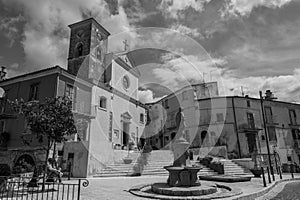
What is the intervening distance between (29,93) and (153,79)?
1130 cm

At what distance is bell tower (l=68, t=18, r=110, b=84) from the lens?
24.4 m

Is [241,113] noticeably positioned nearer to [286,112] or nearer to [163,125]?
[286,112]

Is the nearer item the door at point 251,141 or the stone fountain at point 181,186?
the stone fountain at point 181,186

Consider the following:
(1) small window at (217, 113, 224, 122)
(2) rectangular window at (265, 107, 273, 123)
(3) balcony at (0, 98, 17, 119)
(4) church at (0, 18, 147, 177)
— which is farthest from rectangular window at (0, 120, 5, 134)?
(2) rectangular window at (265, 107, 273, 123)

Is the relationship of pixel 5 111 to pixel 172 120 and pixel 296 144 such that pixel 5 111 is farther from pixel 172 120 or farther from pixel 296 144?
pixel 296 144

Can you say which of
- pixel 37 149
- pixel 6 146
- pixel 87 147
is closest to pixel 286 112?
pixel 87 147

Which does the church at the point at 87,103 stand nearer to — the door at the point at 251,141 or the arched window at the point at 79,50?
the arched window at the point at 79,50

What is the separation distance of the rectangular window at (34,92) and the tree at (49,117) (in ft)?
33.4

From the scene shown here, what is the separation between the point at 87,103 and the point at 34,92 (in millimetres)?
4529

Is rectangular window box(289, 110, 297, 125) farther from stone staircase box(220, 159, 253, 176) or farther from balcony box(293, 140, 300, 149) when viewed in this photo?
stone staircase box(220, 159, 253, 176)

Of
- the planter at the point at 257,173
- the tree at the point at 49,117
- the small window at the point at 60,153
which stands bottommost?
the planter at the point at 257,173

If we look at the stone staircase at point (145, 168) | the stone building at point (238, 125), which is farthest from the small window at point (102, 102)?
the stone building at point (238, 125)

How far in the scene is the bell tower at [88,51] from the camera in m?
24.4

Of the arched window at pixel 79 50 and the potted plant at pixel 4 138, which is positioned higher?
the arched window at pixel 79 50
